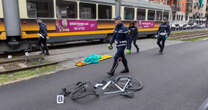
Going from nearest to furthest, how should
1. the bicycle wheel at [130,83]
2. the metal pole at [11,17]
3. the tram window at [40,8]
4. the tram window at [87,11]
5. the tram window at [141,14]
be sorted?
1. the bicycle wheel at [130,83]
2. the metal pole at [11,17]
3. the tram window at [40,8]
4. the tram window at [87,11]
5. the tram window at [141,14]

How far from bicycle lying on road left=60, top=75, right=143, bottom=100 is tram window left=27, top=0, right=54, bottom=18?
630 cm

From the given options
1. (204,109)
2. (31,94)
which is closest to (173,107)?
(204,109)

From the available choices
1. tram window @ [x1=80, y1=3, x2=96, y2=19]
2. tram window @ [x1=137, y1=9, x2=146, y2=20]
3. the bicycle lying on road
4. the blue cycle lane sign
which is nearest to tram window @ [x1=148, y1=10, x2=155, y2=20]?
tram window @ [x1=137, y1=9, x2=146, y2=20]

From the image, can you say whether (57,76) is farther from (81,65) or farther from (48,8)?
(48,8)

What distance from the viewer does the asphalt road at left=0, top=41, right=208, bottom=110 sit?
3523mm

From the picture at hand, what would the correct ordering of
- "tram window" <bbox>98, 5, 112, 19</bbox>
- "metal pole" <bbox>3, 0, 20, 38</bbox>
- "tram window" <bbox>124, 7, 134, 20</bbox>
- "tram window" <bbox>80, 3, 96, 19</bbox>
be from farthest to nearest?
1. "tram window" <bbox>124, 7, 134, 20</bbox>
2. "tram window" <bbox>98, 5, 112, 19</bbox>
3. "tram window" <bbox>80, 3, 96, 19</bbox>
4. "metal pole" <bbox>3, 0, 20, 38</bbox>

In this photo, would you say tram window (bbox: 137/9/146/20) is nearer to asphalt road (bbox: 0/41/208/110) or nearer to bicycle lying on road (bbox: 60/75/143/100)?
asphalt road (bbox: 0/41/208/110)

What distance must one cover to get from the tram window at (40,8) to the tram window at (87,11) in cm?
222

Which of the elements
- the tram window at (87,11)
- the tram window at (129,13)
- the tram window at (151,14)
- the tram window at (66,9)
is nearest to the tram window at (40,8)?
the tram window at (66,9)

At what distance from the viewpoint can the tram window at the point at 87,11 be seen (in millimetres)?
→ 11155

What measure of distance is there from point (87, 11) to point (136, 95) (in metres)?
8.70

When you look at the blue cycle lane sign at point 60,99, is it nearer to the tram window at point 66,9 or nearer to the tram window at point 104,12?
the tram window at point 66,9

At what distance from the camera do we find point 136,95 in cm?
403

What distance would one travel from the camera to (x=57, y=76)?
5480mm
